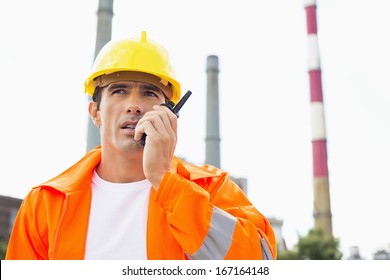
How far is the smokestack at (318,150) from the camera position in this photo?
75.0 ft

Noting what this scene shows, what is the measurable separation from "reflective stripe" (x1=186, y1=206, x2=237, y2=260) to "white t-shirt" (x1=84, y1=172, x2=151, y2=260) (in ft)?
0.99

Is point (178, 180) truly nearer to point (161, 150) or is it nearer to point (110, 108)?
point (161, 150)

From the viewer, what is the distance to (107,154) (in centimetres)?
207

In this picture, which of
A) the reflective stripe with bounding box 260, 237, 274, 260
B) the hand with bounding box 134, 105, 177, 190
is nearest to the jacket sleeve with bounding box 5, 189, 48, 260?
the hand with bounding box 134, 105, 177, 190

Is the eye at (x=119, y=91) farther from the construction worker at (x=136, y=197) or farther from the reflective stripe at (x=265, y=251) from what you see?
the reflective stripe at (x=265, y=251)

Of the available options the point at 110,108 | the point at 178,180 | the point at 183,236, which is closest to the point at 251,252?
the point at 183,236

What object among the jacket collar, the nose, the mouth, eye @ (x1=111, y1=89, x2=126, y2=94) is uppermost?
eye @ (x1=111, y1=89, x2=126, y2=94)

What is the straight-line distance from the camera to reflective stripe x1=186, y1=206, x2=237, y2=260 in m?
1.61

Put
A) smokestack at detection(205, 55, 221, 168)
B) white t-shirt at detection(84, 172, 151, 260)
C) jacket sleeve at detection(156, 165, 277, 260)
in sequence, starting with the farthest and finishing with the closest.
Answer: smokestack at detection(205, 55, 221, 168) → white t-shirt at detection(84, 172, 151, 260) → jacket sleeve at detection(156, 165, 277, 260)

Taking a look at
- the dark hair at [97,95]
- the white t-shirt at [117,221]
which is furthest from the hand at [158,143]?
the dark hair at [97,95]

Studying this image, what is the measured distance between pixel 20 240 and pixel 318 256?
22301 millimetres

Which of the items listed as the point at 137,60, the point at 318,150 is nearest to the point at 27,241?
the point at 137,60

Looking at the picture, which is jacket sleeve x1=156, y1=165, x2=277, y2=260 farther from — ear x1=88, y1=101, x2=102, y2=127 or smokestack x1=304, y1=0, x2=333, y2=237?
smokestack x1=304, y1=0, x2=333, y2=237
